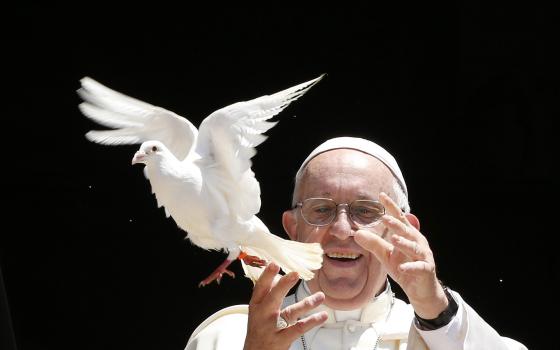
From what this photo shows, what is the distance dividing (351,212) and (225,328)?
0.67 metres

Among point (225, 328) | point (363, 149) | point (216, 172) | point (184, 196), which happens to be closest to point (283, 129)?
point (363, 149)

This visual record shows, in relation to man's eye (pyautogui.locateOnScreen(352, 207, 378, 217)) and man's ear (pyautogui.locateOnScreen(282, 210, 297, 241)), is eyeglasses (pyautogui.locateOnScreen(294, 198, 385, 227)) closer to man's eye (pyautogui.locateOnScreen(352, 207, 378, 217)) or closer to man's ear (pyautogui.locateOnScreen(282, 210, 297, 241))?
man's eye (pyautogui.locateOnScreen(352, 207, 378, 217))

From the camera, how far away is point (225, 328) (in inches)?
144

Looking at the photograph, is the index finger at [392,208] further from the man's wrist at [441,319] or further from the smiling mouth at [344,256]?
the smiling mouth at [344,256]

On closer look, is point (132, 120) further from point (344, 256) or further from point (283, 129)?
point (283, 129)

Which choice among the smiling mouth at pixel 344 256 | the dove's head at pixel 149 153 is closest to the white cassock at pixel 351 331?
the smiling mouth at pixel 344 256

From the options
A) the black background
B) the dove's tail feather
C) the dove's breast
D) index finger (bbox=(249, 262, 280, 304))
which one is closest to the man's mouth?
the dove's tail feather

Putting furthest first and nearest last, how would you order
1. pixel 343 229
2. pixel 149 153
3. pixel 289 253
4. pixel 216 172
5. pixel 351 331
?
pixel 351 331
pixel 343 229
pixel 289 253
pixel 216 172
pixel 149 153

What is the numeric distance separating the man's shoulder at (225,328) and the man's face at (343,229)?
1.11 ft

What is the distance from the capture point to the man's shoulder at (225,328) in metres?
3.62

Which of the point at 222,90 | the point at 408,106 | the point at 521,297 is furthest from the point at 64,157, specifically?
the point at 521,297

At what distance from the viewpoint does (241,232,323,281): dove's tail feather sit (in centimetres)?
280

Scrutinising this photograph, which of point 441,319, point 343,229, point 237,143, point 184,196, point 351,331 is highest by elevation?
point 237,143

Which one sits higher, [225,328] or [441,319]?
[441,319]
